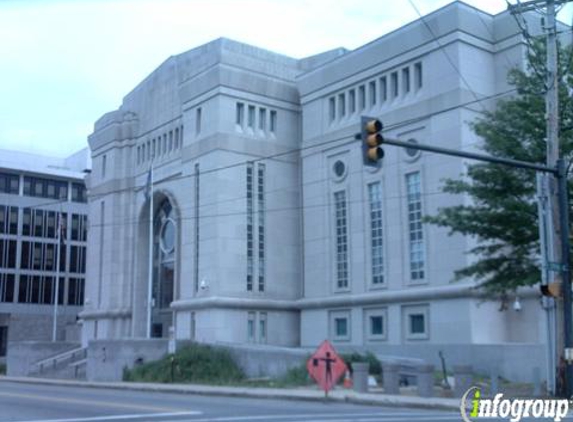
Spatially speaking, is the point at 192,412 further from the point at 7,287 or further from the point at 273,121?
the point at 7,287

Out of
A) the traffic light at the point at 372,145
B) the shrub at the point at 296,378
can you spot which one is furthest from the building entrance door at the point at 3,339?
the traffic light at the point at 372,145

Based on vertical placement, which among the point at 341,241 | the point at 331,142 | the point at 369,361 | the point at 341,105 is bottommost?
the point at 369,361

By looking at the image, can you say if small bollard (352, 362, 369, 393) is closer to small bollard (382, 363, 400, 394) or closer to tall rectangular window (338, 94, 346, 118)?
small bollard (382, 363, 400, 394)

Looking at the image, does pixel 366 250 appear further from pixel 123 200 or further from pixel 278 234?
pixel 123 200

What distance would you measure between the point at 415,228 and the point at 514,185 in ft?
47.6

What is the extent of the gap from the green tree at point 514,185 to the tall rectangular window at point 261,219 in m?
20.4

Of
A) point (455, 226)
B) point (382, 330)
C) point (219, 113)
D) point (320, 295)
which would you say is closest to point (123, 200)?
point (219, 113)

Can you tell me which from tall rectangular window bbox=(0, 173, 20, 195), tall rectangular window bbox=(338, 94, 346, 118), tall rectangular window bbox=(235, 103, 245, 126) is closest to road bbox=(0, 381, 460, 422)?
tall rectangular window bbox=(338, 94, 346, 118)

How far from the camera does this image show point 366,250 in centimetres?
4175

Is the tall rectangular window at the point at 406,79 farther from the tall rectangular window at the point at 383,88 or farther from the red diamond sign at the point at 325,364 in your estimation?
the red diamond sign at the point at 325,364

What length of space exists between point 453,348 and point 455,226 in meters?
12.1

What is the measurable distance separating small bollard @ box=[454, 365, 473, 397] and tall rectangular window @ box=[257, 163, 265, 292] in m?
21.1

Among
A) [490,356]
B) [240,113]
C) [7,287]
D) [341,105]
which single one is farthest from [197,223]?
[7,287]

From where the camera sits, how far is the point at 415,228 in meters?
39.5
